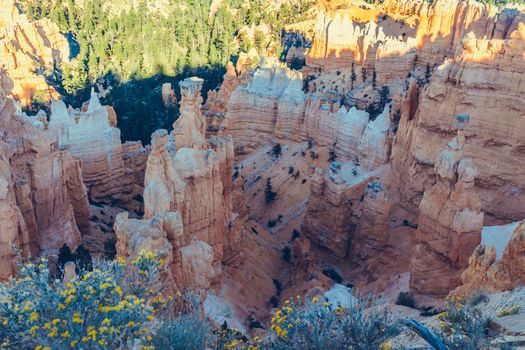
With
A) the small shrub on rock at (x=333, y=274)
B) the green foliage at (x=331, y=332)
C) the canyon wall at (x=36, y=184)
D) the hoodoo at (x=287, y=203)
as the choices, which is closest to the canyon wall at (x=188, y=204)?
the hoodoo at (x=287, y=203)

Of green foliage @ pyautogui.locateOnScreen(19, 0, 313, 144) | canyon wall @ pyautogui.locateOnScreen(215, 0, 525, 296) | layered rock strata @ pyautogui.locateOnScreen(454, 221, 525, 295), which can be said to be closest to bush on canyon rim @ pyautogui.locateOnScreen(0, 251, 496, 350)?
layered rock strata @ pyautogui.locateOnScreen(454, 221, 525, 295)

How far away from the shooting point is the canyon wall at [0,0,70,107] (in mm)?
50562

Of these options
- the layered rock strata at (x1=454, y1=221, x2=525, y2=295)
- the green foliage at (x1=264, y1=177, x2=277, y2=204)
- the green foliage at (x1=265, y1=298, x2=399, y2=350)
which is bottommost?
the green foliage at (x1=264, y1=177, x2=277, y2=204)

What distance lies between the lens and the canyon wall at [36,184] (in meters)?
23.1

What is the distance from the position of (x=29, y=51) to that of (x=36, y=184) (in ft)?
132

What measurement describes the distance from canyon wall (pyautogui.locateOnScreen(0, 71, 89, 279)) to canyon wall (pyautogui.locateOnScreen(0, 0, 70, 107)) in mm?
25499

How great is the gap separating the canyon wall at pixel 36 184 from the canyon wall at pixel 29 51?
1004 inches

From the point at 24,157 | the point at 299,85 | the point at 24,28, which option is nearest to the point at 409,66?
the point at 299,85

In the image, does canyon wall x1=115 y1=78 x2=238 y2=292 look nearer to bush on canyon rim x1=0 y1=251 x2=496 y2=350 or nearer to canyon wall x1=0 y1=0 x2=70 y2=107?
bush on canyon rim x1=0 y1=251 x2=496 y2=350

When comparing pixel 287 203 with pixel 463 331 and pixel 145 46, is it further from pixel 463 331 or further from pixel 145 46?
pixel 145 46

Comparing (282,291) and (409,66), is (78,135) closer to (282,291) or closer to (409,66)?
(282,291)

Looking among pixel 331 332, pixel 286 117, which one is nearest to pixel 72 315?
pixel 331 332

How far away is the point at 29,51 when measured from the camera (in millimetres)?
59094

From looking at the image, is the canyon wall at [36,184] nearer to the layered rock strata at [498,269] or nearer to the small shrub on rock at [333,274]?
the small shrub on rock at [333,274]
